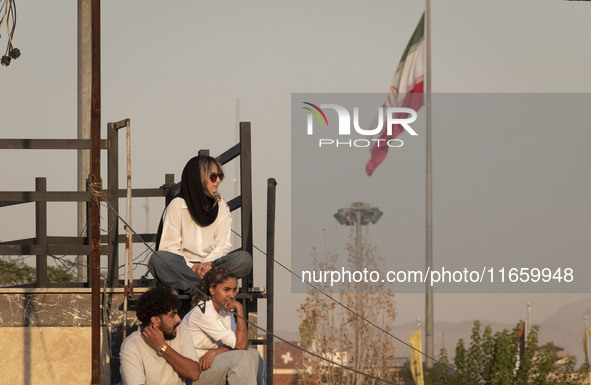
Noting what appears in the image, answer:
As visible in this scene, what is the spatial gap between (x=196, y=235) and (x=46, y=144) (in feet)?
6.08

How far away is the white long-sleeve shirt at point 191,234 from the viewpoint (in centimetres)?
901

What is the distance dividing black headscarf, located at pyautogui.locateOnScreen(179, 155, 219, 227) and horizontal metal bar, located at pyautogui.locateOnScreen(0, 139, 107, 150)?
1.35 m

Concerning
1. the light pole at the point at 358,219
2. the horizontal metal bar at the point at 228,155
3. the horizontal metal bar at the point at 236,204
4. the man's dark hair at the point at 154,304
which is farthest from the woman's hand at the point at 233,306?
the light pole at the point at 358,219

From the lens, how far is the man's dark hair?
7527 millimetres

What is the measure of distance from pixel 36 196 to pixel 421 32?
93.6 ft

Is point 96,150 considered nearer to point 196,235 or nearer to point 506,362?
point 196,235

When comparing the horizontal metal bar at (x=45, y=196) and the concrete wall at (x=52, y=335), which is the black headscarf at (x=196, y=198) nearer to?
the horizontal metal bar at (x=45, y=196)

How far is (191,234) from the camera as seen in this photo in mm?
9047

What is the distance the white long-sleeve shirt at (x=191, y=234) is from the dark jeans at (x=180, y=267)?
13 centimetres

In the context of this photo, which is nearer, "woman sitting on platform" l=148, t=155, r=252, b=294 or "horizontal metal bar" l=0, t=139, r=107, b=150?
"woman sitting on platform" l=148, t=155, r=252, b=294

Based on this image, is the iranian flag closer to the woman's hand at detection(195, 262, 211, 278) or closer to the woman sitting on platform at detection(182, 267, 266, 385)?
the woman's hand at detection(195, 262, 211, 278)

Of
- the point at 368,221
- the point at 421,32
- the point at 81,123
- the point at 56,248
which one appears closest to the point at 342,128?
the point at 368,221

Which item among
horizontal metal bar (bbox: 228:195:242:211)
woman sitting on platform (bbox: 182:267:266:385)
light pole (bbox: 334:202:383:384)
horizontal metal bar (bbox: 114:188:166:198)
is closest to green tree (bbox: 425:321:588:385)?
light pole (bbox: 334:202:383:384)

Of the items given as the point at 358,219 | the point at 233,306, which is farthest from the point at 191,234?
the point at 358,219
